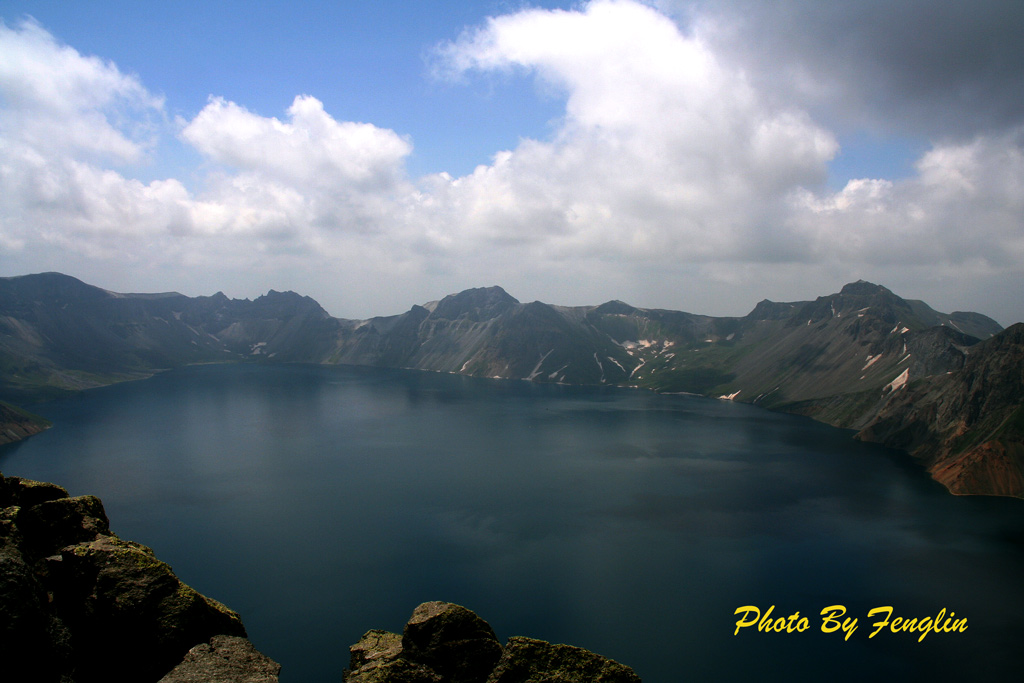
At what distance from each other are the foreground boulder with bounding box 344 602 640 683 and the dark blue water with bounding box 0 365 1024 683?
33991 mm

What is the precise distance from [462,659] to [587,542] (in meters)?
60.3

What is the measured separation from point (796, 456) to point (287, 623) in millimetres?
122272

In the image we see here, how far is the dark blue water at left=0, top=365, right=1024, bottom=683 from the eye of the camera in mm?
52656

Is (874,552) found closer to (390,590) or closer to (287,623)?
(390,590)

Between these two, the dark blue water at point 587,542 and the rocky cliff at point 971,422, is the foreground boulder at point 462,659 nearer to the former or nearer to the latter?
the dark blue water at point 587,542

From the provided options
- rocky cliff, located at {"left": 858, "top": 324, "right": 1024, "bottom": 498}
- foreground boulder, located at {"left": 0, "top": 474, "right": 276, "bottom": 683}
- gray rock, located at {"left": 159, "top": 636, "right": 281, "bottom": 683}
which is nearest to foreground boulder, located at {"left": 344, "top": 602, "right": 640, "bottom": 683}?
gray rock, located at {"left": 159, "top": 636, "right": 281, "bottom": 683}

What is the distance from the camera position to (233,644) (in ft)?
60.3

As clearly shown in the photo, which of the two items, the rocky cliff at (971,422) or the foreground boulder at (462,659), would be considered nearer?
the foreground boulder at (462,659)

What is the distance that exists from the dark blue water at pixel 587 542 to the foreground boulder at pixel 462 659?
112 feet

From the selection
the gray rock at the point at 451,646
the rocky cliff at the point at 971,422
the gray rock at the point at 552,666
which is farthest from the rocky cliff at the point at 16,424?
the rocky cliff at the point at 971,422

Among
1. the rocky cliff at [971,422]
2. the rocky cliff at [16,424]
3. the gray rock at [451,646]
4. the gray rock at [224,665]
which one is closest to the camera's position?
the gray rock at [224,665]

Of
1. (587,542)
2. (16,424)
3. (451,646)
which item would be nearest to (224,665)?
(451,646)

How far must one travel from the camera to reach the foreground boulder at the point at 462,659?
17.0 meters

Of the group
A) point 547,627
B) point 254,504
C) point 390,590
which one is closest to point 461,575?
A: point 390,590
